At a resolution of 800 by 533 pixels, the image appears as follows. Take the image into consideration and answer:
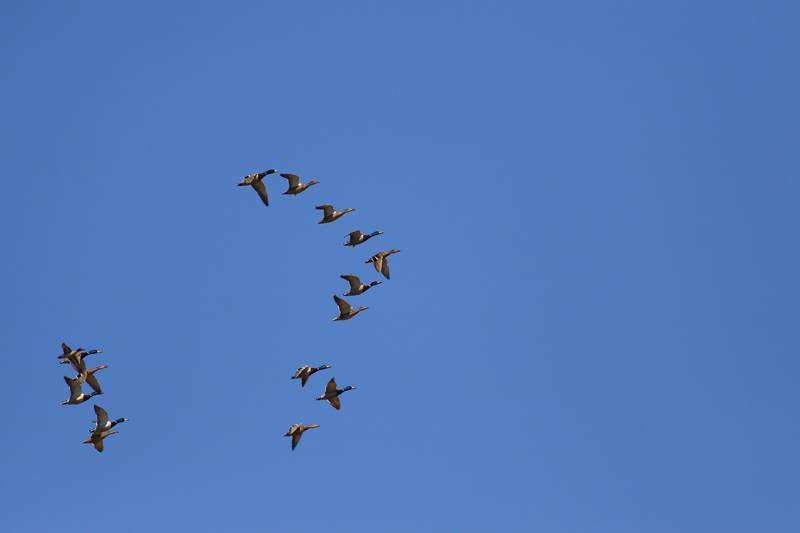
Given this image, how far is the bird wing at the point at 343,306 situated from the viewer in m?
95.1

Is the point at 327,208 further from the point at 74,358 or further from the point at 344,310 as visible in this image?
the point at 74,358

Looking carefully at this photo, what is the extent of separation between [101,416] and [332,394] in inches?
635

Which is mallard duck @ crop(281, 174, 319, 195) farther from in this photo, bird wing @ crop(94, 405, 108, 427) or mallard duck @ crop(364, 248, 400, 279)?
bird wing @ crop(94, 405, 108, 427)

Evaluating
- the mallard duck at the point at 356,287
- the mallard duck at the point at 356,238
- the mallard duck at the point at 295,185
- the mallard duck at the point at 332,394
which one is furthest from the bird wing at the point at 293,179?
the mallard duck at the point at 332,394

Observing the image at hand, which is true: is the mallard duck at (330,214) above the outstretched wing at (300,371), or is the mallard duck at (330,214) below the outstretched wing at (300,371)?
above

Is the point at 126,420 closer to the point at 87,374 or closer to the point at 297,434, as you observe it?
the point at 87,374

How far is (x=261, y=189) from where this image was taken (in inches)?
3743

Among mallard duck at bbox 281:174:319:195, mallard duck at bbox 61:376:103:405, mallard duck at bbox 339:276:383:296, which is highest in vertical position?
mallard duck at bbox 281:174:319:195

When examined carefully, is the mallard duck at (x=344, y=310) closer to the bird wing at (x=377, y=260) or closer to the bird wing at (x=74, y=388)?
the bird wing at (x=377, y=260)

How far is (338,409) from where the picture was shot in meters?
95.4

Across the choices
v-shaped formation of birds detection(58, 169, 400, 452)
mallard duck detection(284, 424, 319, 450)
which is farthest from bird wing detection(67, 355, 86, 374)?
mallard duck detection(284, 424, 319, 450)

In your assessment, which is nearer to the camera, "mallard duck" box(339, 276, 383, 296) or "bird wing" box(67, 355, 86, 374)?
"bird wing" box(67, 355, 86, 374)

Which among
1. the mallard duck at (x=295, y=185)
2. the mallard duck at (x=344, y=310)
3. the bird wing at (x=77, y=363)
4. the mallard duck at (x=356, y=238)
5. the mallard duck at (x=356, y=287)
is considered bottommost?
the bird wing at (x=77, y=363)

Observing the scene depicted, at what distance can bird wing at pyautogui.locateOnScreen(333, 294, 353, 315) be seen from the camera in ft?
312
